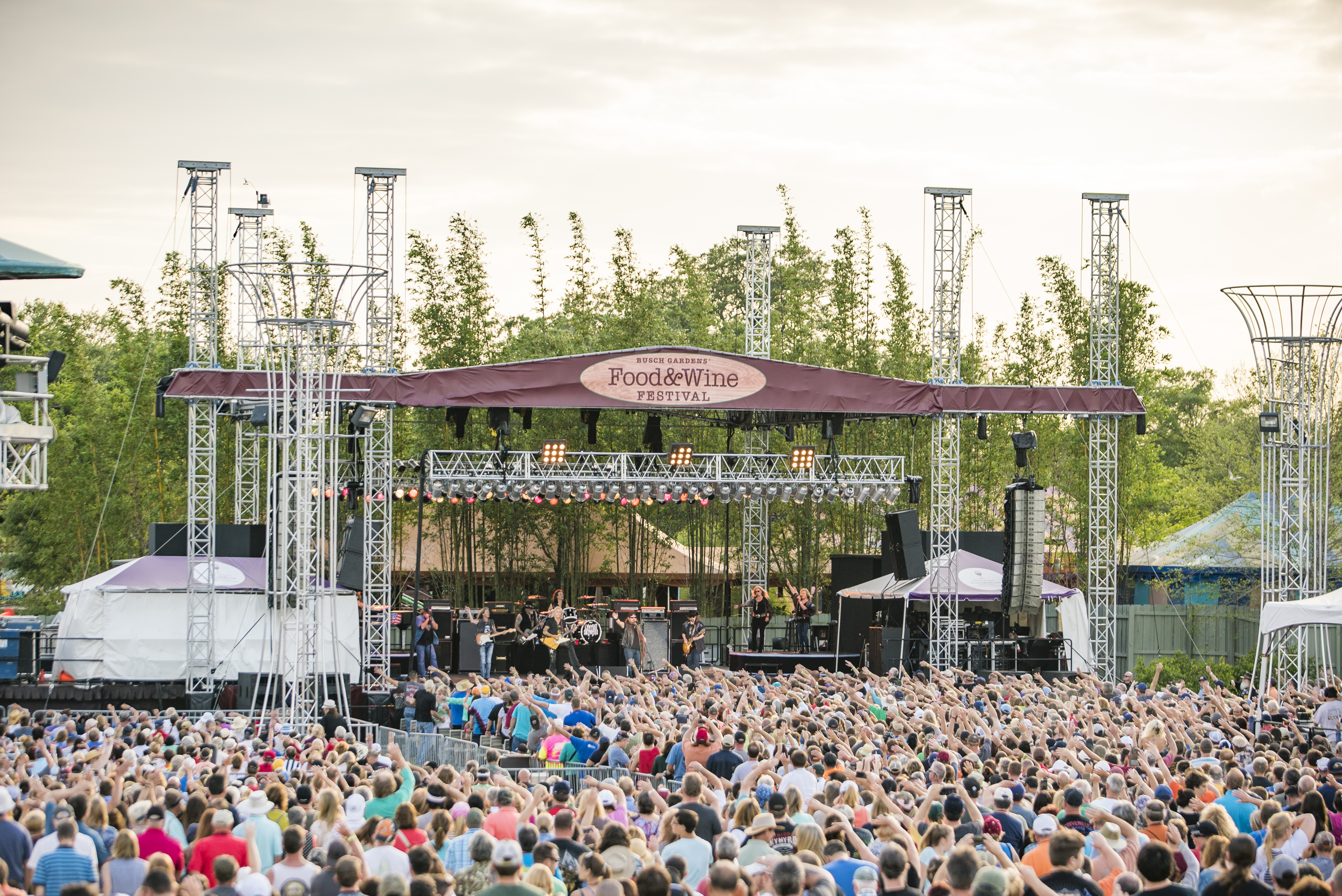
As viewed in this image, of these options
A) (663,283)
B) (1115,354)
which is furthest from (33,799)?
(663,283)

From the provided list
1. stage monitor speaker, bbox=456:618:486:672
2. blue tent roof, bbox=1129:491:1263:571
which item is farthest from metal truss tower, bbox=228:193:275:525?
blue tent roof, bbox=1129:491:1263:571

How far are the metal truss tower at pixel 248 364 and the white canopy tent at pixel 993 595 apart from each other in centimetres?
1109

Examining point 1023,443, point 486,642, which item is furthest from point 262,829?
point 1023,443

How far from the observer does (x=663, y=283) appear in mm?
42375

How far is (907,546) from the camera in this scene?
2431 centimetres

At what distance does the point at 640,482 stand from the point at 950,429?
5.62 meters

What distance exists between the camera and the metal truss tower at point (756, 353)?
26.9 metres

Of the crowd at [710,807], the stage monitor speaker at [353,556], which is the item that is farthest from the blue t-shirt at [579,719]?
the stage monitor speaker at [353,556]

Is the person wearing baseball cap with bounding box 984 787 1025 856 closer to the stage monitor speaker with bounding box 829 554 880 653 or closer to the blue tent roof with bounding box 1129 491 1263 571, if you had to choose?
the stage monitor speaker with bounding box 829 554 880 653

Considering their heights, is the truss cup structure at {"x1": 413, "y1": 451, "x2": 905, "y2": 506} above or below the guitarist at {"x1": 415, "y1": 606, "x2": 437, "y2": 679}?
above

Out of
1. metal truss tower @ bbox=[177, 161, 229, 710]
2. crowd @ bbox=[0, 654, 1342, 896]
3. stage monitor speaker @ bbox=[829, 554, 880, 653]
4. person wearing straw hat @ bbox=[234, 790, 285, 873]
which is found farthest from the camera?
stage monitor speaker @ bbox=[829, 554, 880, 653]

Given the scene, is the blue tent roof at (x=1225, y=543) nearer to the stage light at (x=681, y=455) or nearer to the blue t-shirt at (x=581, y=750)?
the stage light at (x=681, y=455)

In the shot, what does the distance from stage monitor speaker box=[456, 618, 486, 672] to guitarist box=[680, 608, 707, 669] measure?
3.77m

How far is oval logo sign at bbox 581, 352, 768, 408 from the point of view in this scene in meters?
22.9
